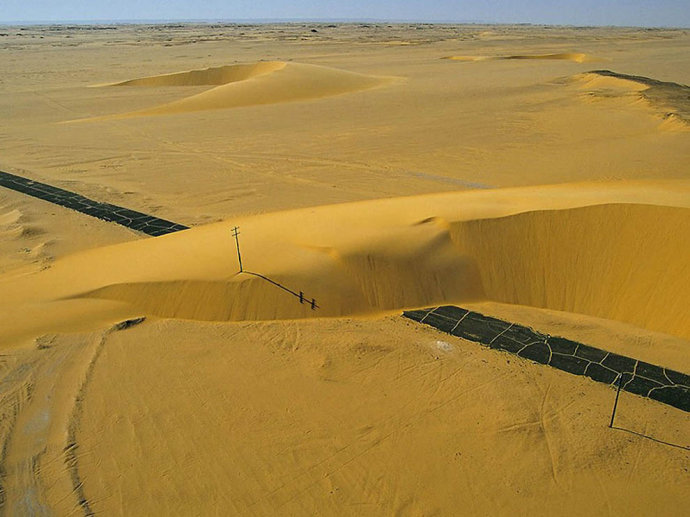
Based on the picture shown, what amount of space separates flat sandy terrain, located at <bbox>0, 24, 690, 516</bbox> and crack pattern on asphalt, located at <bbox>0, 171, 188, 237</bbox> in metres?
0.41

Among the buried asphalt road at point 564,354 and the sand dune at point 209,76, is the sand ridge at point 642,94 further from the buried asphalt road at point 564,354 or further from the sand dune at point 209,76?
the sand dune at point 209,76

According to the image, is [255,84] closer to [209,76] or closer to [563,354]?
[209,76]

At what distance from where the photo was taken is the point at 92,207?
12.4 metres

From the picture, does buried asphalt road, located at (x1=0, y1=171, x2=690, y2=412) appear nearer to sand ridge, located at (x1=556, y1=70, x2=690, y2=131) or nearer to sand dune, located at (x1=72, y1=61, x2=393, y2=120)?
sand ridge, located at (x1=556, y1=70, x2=690, y2=131)

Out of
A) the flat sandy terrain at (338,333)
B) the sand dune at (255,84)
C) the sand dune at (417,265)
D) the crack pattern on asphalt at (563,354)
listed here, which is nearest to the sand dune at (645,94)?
the flat sandy terrain at (338,333)

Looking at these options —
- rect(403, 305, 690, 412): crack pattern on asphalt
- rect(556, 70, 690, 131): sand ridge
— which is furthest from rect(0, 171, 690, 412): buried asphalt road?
rect(556, 70, 690, 131): sand ridge

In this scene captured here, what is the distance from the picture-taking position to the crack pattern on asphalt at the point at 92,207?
448 inches

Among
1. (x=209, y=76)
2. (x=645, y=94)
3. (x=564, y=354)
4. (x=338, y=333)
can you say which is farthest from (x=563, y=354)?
(x=209, y=76)

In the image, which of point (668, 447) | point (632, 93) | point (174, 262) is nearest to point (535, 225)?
point (668, 447)

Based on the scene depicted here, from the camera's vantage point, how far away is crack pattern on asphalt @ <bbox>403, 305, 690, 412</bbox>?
616 centimetres

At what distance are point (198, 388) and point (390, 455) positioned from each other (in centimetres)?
244

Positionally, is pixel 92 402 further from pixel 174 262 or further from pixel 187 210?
pixel 187 210

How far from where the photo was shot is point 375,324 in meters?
7.56

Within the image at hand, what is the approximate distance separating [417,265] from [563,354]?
2.72 m
